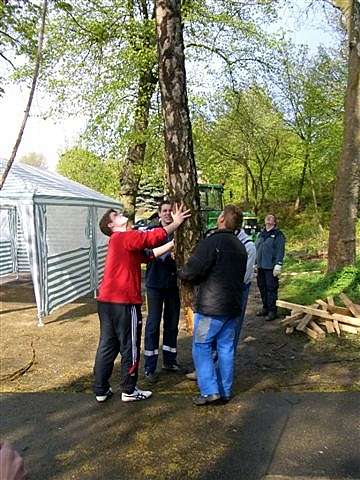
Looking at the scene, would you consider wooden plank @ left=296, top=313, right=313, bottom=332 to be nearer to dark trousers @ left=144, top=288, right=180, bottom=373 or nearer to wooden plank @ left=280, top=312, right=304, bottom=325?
wooden plank @ left=280, top=312, right=304, bottom=325

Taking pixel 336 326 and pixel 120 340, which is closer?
pixel 120 340

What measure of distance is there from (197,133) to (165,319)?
10669 millimetres

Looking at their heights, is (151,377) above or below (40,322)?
above

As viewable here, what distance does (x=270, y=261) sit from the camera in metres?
8.59

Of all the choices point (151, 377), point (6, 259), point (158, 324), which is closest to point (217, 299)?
point (158, 324)

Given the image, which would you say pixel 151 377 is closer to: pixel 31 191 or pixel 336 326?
pixel 336 326

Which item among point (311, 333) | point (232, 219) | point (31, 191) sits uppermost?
point (31, 191)

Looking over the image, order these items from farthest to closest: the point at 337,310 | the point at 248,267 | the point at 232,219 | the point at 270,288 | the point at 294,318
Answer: the point at 270,288, the point at 294,318, the point at 337,310, the point at 248,267, the point at 232,219

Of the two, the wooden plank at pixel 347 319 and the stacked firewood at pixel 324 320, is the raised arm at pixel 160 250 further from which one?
the wooden plank at pixel 347 319

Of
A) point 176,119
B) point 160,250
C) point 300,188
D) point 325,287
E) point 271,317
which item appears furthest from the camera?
point 300,188

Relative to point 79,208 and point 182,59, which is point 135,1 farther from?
point 182,59

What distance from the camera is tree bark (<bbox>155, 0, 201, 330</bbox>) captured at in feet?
20.5

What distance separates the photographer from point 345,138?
428 inches

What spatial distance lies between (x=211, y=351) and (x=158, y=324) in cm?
100
